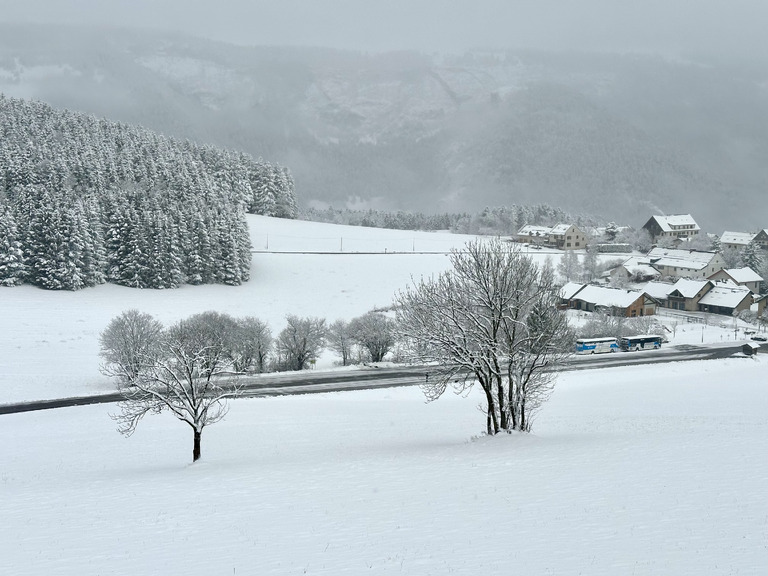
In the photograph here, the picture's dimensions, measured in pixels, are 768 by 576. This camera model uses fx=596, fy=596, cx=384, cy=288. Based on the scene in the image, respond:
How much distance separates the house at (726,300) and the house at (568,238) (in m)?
56.5

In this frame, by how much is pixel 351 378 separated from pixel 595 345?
30.5m

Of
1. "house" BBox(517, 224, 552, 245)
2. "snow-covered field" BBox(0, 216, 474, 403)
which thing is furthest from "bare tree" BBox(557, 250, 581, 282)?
"house" BBox(517, 224, 552, 245)

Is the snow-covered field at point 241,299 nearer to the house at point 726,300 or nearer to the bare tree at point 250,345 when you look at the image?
the bare tree at point 250,345

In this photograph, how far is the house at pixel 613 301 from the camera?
87312mm

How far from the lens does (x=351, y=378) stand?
50969 millimetres

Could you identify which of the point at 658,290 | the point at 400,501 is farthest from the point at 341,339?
the point at 658,290

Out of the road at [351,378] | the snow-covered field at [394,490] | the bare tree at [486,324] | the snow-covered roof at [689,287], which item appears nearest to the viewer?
the snow-covered field at [394,490]

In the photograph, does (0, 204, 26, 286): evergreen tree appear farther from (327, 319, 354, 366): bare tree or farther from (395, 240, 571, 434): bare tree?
(395, 240, 571, 434): bare tree

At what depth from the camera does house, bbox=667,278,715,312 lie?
9544cm

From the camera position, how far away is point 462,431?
2998 centimetres

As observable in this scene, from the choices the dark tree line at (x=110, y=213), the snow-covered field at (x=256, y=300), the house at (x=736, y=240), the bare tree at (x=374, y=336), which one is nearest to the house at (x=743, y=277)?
the snow-covered field at (x=256, y=300)

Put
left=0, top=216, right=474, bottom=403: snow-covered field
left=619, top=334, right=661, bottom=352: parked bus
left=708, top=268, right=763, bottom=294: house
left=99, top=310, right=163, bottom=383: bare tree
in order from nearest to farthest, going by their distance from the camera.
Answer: left=99, top=310, right=163, bottom=383: bare tree < left=0, top=216, right=474, bottom=403: snow-covered field < left=619, top=334, right=661, bottom=352: parked bus < left=708, top=268, right=763, bottom=294: house

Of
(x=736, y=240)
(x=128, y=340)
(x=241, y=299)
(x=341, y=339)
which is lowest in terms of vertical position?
Result: (x=341, y=339)

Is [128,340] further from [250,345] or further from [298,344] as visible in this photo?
[298,344]
